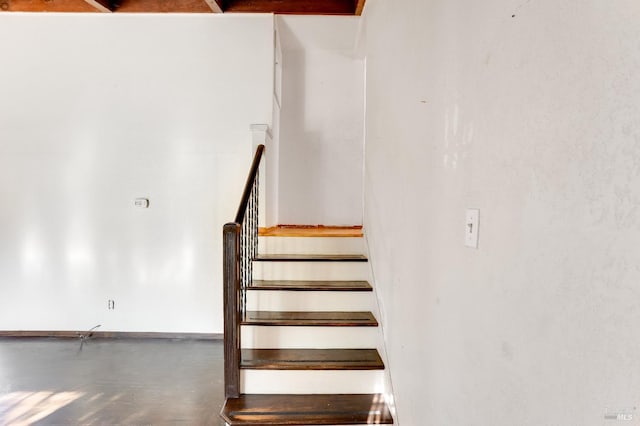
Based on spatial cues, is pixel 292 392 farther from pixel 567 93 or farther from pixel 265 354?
pixel 567 93

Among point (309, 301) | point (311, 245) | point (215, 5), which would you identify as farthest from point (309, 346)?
point (215, 5)

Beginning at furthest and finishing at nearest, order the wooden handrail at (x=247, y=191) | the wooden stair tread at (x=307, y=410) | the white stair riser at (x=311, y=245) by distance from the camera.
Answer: the white stair riser at (x=311, y=245) < the wooden handrail at (x=247, y=191) < the wooden stair tread at (x=307, y=410)

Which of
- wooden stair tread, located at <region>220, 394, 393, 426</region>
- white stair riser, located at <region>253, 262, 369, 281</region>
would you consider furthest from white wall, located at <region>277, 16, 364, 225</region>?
wooden stair tread, located at <region>220, 394, 393, 426</region>

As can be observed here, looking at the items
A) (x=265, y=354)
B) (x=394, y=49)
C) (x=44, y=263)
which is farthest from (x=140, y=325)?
(x=394, y=49)

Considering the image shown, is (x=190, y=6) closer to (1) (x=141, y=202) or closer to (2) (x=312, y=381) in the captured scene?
(1) (x=141, y=202)

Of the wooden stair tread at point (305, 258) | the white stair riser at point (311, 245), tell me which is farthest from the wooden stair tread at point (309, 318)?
the white stair riser at point (311, 245)

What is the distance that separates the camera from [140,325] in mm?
3723

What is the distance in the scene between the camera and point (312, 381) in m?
2.17

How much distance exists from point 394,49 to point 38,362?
394 cm

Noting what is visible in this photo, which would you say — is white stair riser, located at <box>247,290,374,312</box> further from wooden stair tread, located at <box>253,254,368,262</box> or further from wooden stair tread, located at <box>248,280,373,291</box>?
wooden stair tread, located at <box>253,254,368,262</box>

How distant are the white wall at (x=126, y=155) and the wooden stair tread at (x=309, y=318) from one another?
1377mm

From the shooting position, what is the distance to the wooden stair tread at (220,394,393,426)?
190cm

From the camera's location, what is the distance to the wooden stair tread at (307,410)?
6.23 feet

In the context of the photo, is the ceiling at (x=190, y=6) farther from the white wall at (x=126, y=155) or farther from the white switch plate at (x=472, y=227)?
the white switch plate at (x=472, y=227)
